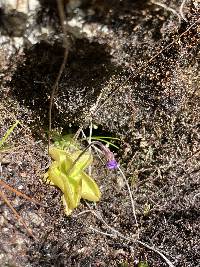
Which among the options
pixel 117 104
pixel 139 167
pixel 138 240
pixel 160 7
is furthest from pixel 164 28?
pixel 138 240

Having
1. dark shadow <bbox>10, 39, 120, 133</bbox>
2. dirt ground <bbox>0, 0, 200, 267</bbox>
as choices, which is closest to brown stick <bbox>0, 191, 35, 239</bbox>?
dirt ground <bbox>0, 0, 200, 267</bbox>

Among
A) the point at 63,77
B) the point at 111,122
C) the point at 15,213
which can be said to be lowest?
the point at 15,213

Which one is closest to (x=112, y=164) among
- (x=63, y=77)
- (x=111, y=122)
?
(x=111, y=122)

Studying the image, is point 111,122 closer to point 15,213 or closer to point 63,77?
point 63,77

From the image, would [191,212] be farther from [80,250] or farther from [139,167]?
[80,250]

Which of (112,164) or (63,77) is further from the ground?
(63,77)

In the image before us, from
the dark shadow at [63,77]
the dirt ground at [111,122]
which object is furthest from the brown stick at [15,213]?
the dark shadow at [63,77]

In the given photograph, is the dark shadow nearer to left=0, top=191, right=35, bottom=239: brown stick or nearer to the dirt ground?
the dirt ground

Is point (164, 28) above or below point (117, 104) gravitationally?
above
